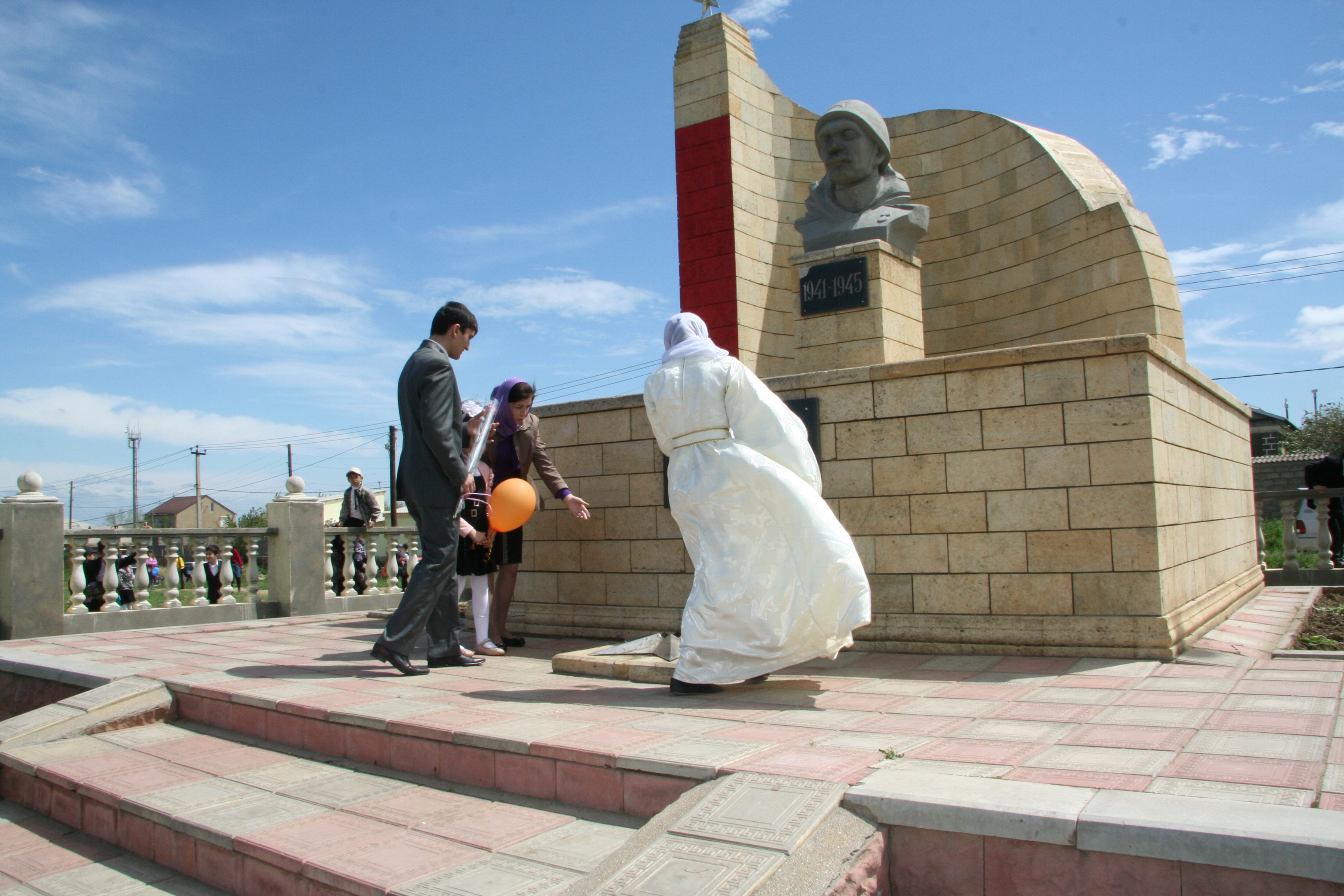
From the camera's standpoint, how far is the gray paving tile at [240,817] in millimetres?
3096

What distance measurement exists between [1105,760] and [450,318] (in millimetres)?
4232

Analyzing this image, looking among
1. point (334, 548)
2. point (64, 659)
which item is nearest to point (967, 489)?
point (64, 659)

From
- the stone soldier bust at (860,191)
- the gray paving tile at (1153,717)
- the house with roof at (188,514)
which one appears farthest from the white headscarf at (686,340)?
the house with roof at (188,514)

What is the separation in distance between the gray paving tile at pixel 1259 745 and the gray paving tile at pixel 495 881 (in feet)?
7.24

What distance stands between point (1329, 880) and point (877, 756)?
1.29 metres

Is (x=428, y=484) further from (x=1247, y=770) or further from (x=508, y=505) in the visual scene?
(x=1247, y=770)

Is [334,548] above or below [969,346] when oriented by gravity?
below

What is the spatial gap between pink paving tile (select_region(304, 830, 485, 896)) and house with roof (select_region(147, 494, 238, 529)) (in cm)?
9215

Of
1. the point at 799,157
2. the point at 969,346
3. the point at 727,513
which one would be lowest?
the point at 727,513

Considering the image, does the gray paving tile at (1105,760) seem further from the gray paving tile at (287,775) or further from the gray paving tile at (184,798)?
the gray paving tile at (184,798)

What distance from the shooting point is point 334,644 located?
279 inches

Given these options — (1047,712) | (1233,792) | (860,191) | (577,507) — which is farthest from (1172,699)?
(860,191)

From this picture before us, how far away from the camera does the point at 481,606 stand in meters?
6.13

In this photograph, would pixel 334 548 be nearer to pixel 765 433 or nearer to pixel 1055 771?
pixel 765 433
